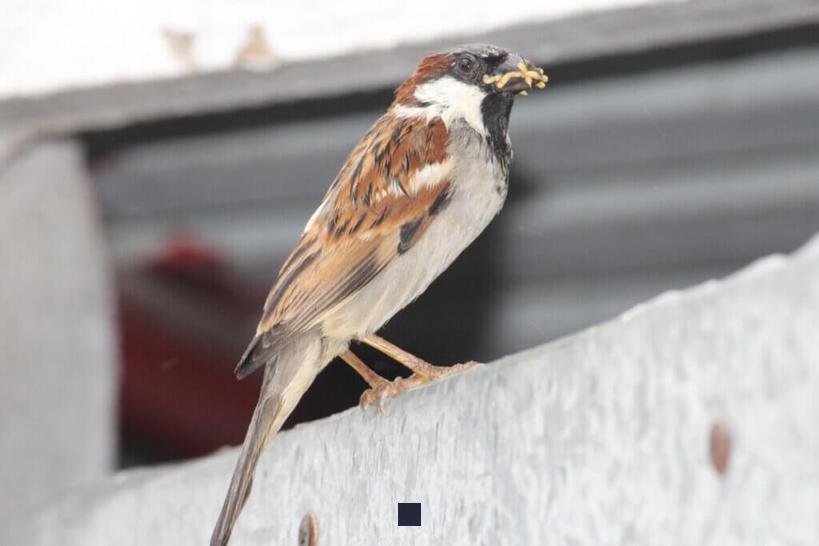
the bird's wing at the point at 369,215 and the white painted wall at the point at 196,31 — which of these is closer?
the bird's wing at the point at 369,215

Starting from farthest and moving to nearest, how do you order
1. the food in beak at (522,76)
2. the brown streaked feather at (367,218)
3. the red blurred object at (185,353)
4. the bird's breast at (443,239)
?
the red blurred object at (185,353), the bird's breast at (443,239), the brown streaked feather at (367,218), the food in beak at (522,76)

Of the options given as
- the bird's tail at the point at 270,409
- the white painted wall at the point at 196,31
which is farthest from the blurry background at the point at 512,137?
the bird's tail at the point at 270,409

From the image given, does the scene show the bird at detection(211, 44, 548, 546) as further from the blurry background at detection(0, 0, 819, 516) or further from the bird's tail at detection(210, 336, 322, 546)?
the blurry background at detection(0, 0, 819, 516)

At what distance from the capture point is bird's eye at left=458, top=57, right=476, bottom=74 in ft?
6.54

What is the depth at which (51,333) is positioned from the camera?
10.4ft

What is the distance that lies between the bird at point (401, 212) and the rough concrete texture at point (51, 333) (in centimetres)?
118

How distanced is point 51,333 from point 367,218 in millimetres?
1407

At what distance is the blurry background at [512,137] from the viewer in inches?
98.9

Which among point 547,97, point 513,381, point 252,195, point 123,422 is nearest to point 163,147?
point 252,195

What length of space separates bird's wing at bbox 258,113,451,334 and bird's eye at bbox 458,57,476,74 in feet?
0.34

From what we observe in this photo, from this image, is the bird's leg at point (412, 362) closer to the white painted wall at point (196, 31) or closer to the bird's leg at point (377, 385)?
the bird's leg at point (377, 385)

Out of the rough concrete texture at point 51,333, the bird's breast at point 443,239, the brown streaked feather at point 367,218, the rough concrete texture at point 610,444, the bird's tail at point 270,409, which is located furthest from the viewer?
the rough concrete texture at point 51,333

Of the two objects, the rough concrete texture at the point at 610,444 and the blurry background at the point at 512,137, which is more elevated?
the blurry background at the point at 512,137

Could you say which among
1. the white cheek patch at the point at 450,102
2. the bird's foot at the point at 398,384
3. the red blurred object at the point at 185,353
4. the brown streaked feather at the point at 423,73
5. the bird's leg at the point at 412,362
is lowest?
the bird's foot at the point at 398,384
